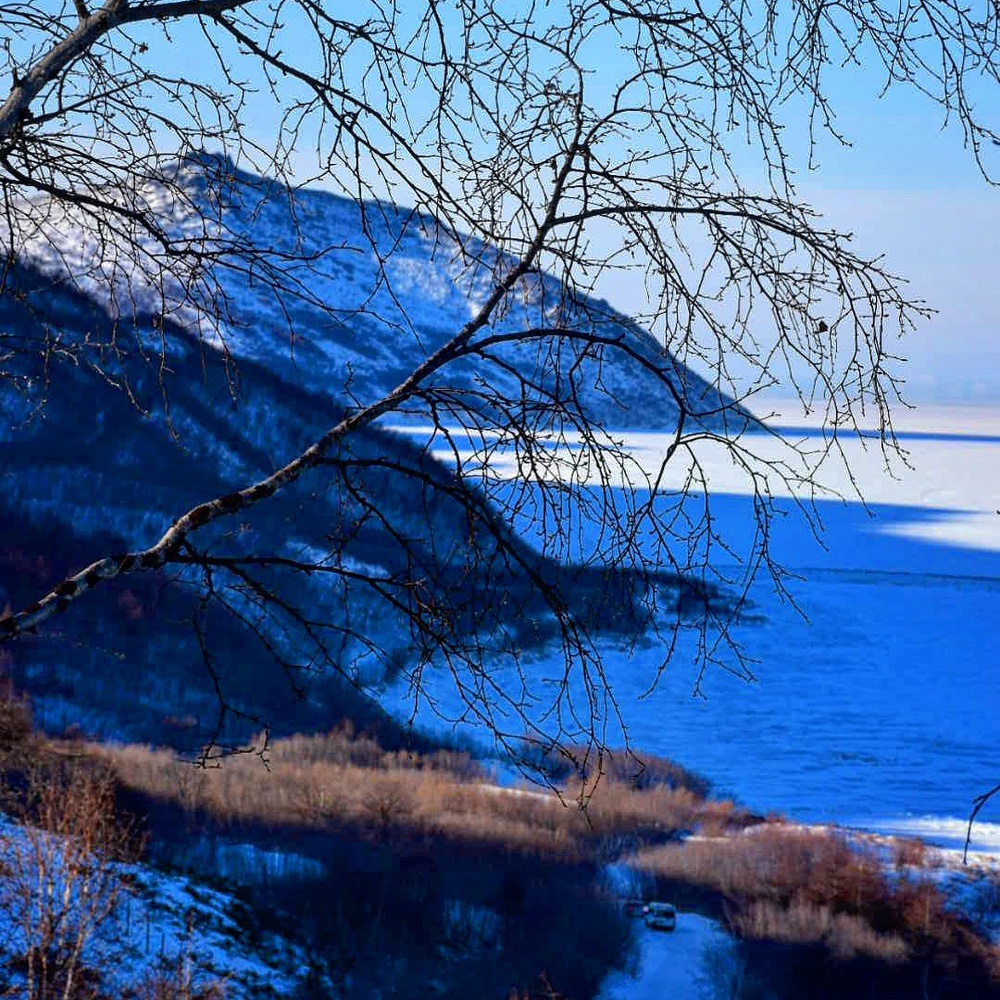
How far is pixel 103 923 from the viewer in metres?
14.4

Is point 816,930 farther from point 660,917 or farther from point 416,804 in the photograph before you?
point 416,804

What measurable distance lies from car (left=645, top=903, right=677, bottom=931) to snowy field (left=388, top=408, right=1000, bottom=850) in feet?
11.8

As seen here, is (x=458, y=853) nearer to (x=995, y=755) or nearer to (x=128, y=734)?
(x=128, y=734)

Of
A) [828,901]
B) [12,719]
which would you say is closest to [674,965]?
[828,901]

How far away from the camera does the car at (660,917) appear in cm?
1600

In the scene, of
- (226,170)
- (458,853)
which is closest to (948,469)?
(458,853)

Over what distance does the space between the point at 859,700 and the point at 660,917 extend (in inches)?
358

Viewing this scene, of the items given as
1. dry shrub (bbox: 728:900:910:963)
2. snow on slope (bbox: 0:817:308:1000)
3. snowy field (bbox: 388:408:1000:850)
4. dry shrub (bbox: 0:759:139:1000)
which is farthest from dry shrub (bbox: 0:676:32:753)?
dry shrub (bbox: 728:900:910:963)

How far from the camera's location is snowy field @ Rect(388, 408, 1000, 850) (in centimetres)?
1988

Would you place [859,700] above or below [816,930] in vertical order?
above

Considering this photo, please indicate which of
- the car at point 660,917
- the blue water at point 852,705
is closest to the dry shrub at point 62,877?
the car at point 660,917

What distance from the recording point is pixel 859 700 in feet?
78.3

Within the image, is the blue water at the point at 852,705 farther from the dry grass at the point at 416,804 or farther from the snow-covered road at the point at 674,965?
the snow-covered road at the point at 674,965

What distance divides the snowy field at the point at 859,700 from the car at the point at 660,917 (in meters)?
3.60
